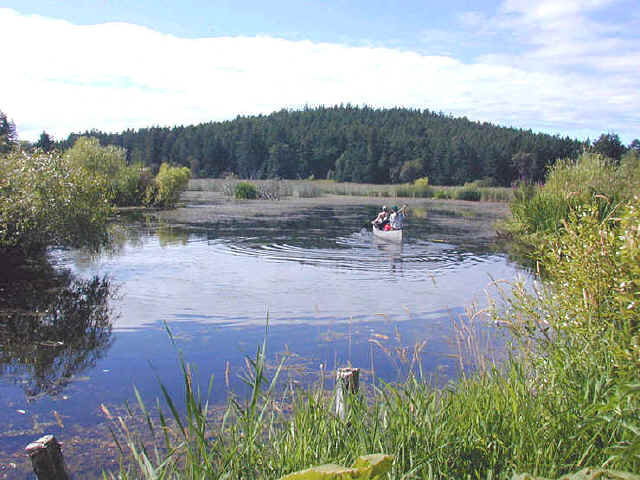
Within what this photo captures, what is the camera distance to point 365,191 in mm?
70250

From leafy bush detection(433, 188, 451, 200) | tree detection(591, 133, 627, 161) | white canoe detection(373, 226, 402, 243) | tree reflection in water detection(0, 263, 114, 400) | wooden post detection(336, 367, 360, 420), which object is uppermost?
tree detection(591, 133, 627, 161)

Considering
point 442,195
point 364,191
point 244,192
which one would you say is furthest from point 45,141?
point 442,195

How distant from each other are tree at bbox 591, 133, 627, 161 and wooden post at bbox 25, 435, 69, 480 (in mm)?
87475

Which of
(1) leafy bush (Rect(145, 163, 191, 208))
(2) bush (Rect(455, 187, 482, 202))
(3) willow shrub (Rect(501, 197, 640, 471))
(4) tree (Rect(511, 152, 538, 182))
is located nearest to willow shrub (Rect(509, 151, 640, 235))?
(3) willow shrub (Rect(501, 197, 640, 471))

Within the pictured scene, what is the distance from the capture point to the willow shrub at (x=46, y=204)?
45.4 feet

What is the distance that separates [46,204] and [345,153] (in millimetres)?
102195

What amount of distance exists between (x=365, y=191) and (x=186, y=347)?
203 feet

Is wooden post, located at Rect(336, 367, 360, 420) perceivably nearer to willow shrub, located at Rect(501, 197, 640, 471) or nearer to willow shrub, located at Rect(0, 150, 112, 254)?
willow shrub, located at Rect(501, 197, 640, 471)

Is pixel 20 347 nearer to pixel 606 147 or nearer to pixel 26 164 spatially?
pixel 26 164

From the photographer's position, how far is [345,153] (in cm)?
11412

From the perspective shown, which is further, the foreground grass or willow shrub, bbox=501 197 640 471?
the foreground grass

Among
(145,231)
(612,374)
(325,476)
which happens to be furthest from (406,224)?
(325,476)

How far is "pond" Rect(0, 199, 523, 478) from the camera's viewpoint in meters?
7.16

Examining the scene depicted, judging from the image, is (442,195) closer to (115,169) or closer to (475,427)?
(115,169)
